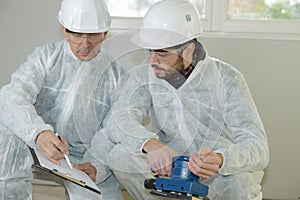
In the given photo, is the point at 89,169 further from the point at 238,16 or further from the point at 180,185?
the point at 238,16

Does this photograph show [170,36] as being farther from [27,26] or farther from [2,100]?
[27,26]

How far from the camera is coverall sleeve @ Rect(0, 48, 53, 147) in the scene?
6.66ft

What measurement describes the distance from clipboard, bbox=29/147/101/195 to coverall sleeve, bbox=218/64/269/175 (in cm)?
43

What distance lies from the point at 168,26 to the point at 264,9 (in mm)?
1148

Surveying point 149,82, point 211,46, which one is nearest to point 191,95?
point 149,82

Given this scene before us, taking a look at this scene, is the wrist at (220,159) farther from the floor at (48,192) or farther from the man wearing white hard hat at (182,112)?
the floor at (48,192)

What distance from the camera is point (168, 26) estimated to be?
199cm

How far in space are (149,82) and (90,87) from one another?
0.73 ft

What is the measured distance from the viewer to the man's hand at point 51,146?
1956 mm

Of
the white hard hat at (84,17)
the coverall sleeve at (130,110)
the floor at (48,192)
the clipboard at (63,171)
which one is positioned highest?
the white hard hat at (84,17)

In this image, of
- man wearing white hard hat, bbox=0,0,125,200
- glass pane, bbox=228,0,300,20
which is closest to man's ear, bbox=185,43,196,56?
man wearing white hard hat, bbox=0,0,125,200

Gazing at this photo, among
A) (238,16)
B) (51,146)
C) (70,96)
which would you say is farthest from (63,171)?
(238,16)

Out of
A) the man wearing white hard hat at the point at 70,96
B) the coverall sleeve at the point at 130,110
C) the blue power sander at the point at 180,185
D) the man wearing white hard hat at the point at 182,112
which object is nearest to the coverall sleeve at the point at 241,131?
the man wearing white hard hat at the point at 182,112

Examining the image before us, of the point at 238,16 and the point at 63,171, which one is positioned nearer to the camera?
the point at 63,171
